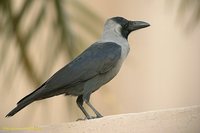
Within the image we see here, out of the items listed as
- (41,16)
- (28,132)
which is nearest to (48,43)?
(41,16)

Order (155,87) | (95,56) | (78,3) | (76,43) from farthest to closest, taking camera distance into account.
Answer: (155,87) < (95,56) < (78,3) < (76,43)

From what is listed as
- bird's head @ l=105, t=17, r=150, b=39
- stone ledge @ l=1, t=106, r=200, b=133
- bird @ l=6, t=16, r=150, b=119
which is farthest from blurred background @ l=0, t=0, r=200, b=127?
stone ledge @ l=1, t=106, r=200, b=133

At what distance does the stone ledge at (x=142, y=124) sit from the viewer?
2188mm

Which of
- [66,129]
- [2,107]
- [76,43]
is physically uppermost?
[76,43]

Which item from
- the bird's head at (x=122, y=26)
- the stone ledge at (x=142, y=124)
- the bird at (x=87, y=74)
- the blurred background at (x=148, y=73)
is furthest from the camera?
the blurred background at (x=148, y=73)

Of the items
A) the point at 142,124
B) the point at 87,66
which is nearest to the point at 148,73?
the point at 87,66

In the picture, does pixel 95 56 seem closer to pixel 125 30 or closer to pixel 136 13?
pixel 125 30

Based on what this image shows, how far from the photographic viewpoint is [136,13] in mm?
4070

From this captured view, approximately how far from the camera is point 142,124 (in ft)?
7.27

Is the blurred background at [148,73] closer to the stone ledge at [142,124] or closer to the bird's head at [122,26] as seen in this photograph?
the bird's head at [122,26]

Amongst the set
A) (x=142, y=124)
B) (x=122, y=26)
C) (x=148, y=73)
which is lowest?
(x=148, y=73)

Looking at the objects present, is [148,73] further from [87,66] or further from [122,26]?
[87,66]

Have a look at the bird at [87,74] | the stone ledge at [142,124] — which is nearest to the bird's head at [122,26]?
the bird at [87,74]

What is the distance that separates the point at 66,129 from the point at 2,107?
1.71 metres
